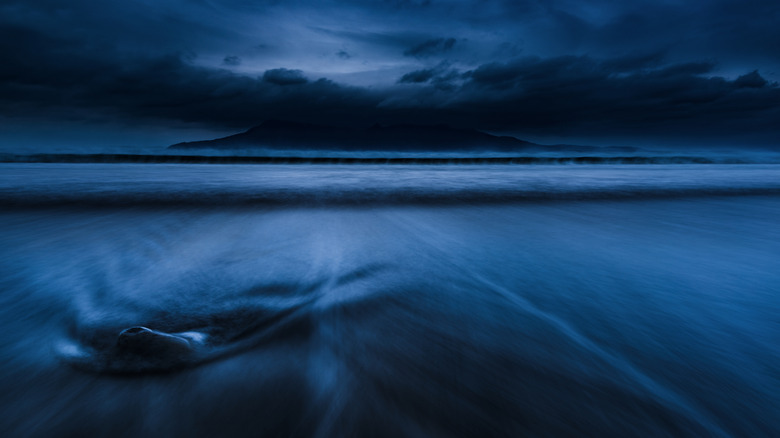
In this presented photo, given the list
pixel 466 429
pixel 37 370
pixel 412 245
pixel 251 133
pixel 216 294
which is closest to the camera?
pixel 466 429

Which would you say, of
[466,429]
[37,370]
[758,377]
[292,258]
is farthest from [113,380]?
[758,377]

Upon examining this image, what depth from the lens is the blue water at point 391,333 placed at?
2.38 feet

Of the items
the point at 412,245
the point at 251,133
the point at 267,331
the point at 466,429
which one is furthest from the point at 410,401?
the point at 251,133

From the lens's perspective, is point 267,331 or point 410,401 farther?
point 267,331

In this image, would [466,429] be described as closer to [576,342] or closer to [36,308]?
[576,342]

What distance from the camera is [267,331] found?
1.04 metres

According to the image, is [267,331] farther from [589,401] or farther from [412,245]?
[412,245]

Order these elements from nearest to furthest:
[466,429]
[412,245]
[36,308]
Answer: [466,429], [36,308], [412,245]

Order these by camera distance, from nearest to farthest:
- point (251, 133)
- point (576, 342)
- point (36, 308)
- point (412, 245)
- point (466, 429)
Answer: point (466, 429) → point (576, 342) → point (36, 308) → point (412, 245) → point (251, 133)

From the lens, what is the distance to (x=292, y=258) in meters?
1.84

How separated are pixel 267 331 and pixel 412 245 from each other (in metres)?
1.22

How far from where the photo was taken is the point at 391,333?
107 centimetres

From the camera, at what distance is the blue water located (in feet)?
2.38

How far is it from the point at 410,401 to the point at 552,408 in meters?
0.29
